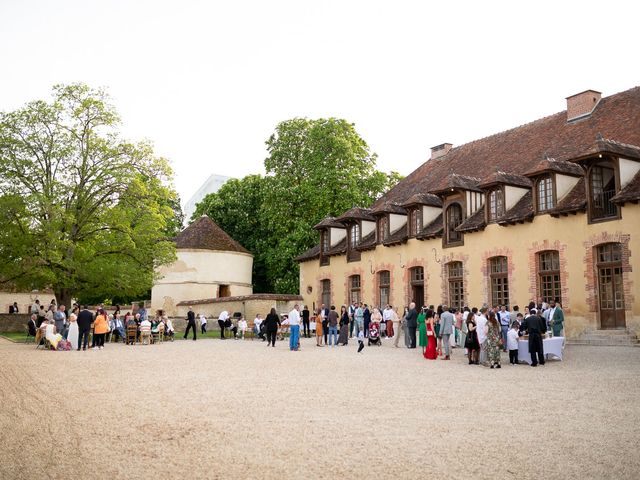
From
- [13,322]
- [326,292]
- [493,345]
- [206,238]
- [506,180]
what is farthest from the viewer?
[206,238]

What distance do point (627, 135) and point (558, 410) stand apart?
17646 millimetres

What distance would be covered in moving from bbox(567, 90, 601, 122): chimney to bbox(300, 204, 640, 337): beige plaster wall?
6431 millimetres

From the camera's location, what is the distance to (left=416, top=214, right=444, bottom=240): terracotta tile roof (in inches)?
1106

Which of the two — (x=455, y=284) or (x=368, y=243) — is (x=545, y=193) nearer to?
(x=455, y=284)

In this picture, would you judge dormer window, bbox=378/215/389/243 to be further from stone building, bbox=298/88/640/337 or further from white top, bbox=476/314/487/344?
white top, bbox=476/314/487/344

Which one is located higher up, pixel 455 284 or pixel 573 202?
pixel 573 202

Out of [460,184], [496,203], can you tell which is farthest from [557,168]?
[460,184]

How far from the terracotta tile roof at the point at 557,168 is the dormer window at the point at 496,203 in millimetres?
2112

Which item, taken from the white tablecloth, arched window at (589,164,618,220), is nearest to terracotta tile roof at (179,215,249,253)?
arched window at (589,164,618,220)

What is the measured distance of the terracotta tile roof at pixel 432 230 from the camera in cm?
2809

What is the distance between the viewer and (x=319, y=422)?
26.3ft

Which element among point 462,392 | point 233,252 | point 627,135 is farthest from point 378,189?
point 462,392

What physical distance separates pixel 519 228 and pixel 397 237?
24.2 ft

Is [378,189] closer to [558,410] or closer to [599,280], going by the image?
[599,280]
